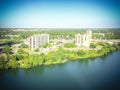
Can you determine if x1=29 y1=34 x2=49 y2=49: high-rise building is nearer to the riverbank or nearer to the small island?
the small island

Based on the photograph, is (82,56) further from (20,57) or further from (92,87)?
(92,87)

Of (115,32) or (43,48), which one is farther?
(43,48)

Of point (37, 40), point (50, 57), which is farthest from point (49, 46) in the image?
point (50, 57)

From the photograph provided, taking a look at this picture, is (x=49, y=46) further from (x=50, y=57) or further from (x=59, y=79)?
(x=59, y=79)

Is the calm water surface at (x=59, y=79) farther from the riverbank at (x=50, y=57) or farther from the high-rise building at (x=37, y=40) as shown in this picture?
the high-rise building at (x=37, y=40)

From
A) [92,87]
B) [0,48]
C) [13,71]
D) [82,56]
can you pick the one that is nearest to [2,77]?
[13,71]

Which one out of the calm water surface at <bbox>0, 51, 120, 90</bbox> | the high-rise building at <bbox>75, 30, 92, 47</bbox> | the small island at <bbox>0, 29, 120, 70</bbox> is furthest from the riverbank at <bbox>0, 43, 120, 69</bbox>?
the high-rise building at <bbox>75, 30, 92, 47</bbox>

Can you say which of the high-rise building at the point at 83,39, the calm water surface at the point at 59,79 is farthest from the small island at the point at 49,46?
the calm water surface at the point at 59,79
